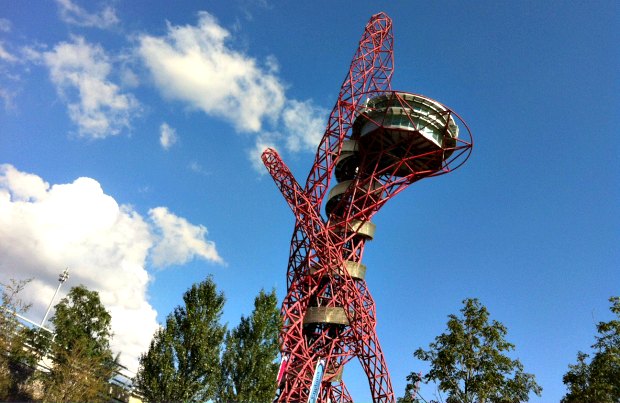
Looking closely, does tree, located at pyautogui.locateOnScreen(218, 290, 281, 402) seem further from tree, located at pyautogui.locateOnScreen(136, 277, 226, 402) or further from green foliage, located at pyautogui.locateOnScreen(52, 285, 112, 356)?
green foliage, located at pyautogui.locateOnScreen(52, 285, 112, 356)

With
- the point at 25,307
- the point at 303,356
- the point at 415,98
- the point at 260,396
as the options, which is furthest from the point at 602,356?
the point at 25,307

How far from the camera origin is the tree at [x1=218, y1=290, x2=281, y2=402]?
19.3 m

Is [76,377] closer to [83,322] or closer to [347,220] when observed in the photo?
[83,322]

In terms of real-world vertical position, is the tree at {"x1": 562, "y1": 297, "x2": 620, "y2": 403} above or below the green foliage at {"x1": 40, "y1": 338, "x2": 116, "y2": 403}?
above

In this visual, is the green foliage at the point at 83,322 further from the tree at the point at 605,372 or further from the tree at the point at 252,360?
the tree at the point at 605,372

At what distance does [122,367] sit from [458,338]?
21249 millimetres

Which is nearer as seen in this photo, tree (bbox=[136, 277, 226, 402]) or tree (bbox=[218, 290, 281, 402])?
tree (bbox=[136, 277, 226, 402])

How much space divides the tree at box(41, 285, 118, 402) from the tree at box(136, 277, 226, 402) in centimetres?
700

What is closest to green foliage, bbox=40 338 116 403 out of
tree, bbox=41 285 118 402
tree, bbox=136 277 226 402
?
tree, bbox=41 285 118 402

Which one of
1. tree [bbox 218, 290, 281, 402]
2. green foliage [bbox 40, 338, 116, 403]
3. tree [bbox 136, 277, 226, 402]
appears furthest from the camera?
green foliage [bbox 40, 338, 116, 403]

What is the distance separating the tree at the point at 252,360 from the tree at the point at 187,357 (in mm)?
838

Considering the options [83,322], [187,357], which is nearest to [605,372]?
[187,357]

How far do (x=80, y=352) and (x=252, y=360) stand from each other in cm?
1093

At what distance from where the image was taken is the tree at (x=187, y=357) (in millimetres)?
17272
